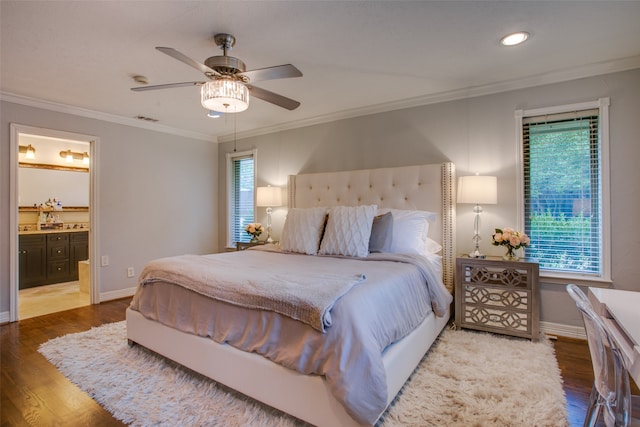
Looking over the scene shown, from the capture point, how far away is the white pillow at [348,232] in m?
2.92

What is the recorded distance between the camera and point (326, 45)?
7.96ft

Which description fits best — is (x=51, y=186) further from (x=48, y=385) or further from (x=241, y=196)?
(x=48, y=385)

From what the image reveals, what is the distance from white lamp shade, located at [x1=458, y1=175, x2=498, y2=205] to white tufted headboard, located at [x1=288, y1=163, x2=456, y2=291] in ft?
0.93

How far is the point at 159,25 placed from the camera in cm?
216

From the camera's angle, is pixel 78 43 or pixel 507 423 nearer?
pixel 507 423

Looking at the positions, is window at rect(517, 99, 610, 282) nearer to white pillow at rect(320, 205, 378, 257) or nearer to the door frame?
white pillow at rect(320, 205, 378, 257)

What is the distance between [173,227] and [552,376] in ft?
16.0

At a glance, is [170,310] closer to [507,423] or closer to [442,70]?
[507,423]

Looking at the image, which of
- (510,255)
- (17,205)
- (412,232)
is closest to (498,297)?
(510,255)

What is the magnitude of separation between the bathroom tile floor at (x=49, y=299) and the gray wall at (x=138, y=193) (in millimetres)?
399

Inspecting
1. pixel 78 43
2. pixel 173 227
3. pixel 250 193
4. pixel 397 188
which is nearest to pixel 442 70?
pixel 397 188

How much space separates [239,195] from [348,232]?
2.94m

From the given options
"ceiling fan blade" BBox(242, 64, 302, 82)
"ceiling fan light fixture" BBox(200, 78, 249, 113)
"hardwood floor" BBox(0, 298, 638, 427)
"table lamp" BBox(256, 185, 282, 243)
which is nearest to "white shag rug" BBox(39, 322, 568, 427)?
"hardwood floor" BBox(0, 298, 638, 427)

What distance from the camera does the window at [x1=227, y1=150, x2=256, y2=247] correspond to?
5.22m
